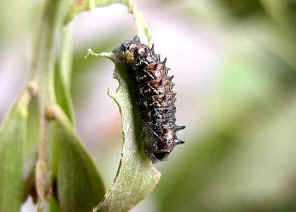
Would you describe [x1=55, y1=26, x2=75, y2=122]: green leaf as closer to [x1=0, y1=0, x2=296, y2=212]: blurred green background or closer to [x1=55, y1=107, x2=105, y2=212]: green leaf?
[x1=55, y1=107, x2=105, y2=212]: green leaf

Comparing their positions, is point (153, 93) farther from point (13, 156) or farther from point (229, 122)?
point (229, 122)

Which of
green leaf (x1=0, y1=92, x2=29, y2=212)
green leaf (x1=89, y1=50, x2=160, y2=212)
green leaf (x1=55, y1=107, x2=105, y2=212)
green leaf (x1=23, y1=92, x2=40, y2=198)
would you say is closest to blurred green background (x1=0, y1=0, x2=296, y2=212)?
green leaf (x1=23, y1=92, x2=40, y2=198)

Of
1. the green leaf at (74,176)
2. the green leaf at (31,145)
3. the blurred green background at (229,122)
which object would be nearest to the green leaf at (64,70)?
the green leaf at (31,145)

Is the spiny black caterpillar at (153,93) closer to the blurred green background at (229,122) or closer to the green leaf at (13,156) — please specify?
the green leaf at (13,156)

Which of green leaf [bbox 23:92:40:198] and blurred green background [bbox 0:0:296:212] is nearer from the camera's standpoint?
green leaf [bbox 23:92:40:198]

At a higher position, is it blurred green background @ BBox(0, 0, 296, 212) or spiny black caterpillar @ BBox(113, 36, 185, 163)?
spiny black caterpillar @ BBox(113, 36, 185, 163)

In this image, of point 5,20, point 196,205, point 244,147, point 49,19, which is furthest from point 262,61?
point 49,19

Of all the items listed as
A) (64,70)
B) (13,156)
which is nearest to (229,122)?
(64,70)
